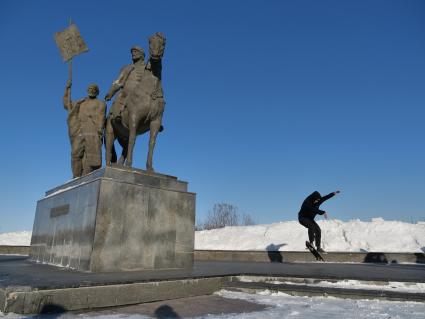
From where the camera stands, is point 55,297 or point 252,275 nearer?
point 55,297

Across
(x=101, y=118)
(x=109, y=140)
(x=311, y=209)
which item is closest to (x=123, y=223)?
(x=109, y=140)

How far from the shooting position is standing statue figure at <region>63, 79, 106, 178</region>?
8953 millimetres

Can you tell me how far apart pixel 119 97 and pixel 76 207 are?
8.75ft

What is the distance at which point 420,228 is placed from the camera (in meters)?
23.2

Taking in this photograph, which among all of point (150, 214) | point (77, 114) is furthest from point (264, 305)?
point (77, 114)

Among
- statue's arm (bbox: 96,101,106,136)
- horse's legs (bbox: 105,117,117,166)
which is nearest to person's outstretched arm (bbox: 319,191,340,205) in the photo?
horse's legs (bbox: 105,117,117,166)

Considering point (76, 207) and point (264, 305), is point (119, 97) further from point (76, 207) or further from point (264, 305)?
point (264, 305)

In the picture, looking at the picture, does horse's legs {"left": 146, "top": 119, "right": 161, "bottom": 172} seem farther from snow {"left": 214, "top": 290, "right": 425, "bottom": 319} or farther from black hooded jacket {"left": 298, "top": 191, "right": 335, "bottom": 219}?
black hooded jacket {"left": 298, "top": 191, "right": 335, "bottom": 219}

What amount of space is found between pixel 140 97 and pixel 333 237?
20.4 m

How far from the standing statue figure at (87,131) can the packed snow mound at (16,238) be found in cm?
2418

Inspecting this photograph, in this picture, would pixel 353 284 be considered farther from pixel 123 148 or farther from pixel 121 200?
pixel 123 148

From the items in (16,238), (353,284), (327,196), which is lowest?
(353,284)

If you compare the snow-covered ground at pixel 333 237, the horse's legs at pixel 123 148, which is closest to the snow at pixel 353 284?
the horse's legs at pixel 123 148

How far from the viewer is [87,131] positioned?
8961 millimetres
